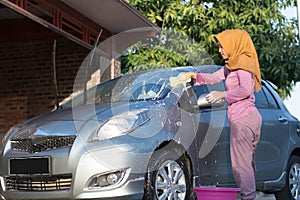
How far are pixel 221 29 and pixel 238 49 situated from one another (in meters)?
8.86

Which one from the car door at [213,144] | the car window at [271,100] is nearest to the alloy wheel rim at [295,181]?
the car window at [271,100]

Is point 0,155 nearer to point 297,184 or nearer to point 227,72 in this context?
point 227,72

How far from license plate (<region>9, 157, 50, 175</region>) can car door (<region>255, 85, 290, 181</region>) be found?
2.30m

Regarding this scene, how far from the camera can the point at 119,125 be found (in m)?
4.66

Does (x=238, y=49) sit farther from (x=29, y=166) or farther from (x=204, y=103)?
(x=29, y=166)

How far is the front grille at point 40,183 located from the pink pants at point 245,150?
4.68 feet

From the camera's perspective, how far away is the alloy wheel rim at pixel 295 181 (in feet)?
20.9

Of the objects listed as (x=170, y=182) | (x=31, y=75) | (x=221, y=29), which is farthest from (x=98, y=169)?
(x=221, y=29)

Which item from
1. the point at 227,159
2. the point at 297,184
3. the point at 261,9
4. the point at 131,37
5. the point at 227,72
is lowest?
the point at 297,184

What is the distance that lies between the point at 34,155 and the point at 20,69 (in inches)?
286

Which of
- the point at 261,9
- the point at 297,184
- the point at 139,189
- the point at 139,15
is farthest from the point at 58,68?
the point at 139,189

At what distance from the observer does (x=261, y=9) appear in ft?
44.2

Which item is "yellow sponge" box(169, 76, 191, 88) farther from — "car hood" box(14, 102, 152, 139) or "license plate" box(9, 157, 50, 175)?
"license plate" box(9, 157, 50, 175)

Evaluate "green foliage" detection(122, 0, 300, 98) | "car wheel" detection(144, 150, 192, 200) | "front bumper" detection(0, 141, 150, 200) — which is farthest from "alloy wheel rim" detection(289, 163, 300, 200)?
"green foliage" detection(122, 0, 300, 98)
